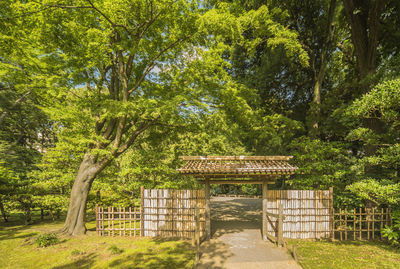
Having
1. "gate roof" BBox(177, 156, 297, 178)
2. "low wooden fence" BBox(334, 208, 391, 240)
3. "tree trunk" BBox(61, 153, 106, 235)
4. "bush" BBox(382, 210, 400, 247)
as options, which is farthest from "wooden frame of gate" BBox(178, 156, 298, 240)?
"tree trunk" BBox(61, 153, 106, 235)

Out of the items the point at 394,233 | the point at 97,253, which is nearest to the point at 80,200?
the point at 97,253

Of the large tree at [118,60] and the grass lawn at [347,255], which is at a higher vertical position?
the large tree at [118,60]

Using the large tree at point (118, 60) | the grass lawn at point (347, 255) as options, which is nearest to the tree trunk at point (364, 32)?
the large tree at point (118, 60)

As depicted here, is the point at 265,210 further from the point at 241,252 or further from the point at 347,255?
the point at 347,255

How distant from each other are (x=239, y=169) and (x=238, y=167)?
28 cm

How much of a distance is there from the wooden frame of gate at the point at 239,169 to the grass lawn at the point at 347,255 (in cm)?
164

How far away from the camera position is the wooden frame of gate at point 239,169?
6.49m

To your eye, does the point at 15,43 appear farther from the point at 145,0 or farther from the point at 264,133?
the point at 264,133

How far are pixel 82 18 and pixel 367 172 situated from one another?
14.6 meters

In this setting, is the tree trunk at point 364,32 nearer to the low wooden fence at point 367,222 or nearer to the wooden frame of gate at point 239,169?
the low wooden fence at point 367,222

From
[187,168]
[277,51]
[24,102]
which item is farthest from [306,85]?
[24,102]

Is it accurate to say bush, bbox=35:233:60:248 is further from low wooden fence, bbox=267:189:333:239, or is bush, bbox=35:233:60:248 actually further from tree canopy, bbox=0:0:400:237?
low wooden fence, bbox=267:189:333:239

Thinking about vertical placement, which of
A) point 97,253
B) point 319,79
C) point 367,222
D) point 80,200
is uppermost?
point 319,79

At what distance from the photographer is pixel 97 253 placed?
6.33m
